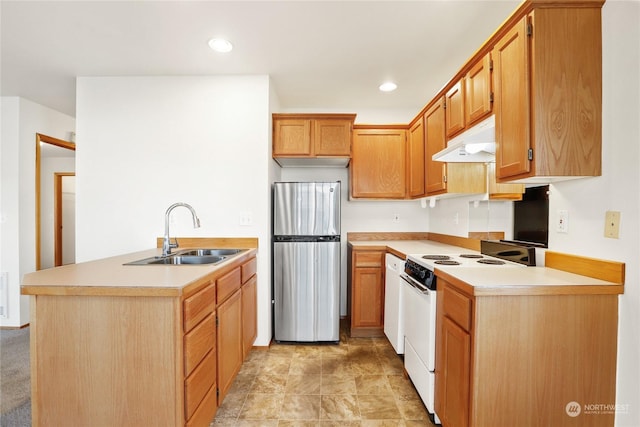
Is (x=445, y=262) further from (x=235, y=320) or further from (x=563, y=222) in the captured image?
(x=235, y=320)

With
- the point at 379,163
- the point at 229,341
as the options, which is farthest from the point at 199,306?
the point at 379,163

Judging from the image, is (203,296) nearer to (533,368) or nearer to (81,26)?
(533,368)

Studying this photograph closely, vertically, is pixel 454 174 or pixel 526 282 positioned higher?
pixel 454 174

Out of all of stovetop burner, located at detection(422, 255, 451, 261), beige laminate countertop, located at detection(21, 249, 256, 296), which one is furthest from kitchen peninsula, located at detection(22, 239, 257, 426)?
stovetop burner, located at detection(422, 255, 451, 261)

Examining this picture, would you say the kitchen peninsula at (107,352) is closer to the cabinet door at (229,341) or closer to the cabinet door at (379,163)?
the cabinet door at (229,341)

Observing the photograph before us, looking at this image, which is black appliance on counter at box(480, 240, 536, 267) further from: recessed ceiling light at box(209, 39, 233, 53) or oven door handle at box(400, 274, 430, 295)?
recessed ceiling light at box(209, 39, 233, 53)

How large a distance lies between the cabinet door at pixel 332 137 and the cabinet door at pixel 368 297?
1.18m

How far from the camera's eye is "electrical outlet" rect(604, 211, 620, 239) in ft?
4.22

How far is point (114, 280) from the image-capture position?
1337 millimetres

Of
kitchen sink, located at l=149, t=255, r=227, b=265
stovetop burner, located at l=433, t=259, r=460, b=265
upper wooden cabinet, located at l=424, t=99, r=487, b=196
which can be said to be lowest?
kitchen sink, located at l=149, t=255, r=227, b=265

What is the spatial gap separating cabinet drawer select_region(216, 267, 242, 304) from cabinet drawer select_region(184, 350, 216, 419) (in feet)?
1.03

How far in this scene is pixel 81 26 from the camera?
6.30ft

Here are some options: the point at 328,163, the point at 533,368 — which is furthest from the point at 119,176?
the point at 533,368

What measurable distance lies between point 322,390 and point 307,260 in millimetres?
1038
